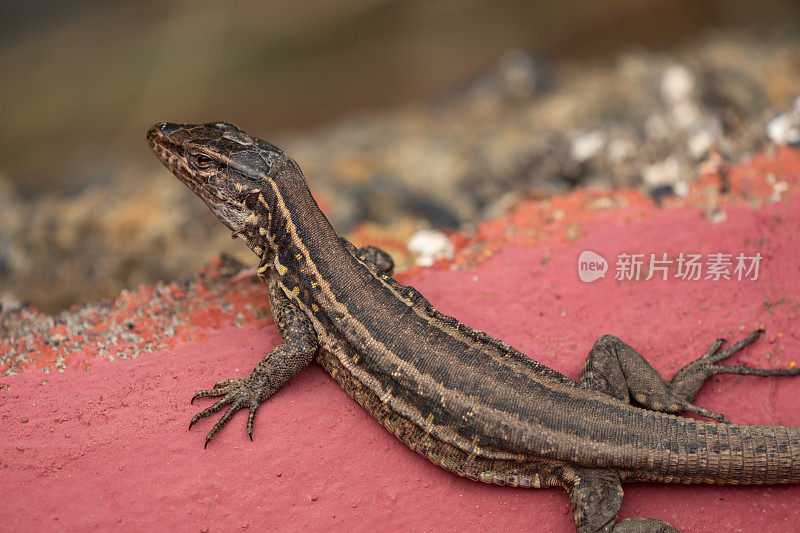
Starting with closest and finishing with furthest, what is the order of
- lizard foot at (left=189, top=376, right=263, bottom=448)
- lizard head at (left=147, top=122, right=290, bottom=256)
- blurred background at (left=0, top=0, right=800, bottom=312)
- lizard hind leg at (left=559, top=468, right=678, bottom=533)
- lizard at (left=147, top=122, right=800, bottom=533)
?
1. lizard hind leg at (left=559, top=468, right=678, bottom=533)
2. lizard at (left=147, top=122, right=800, bottom=533)
3. lizard foot at (left=189, top=376, right=263, bottom=448)
4. lizard head at (left=147, top=122, right=290, bottom=256)
5. blurred background at (left=0, top=0, right=800, bottom=312)

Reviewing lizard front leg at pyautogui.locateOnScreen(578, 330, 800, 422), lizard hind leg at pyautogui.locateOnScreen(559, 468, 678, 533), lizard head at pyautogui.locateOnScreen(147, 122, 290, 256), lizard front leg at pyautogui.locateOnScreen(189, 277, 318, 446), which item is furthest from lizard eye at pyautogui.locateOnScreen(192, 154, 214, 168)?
lizard hind leg at pyautogui.locateOnScreen(559, 468, 678, 533)

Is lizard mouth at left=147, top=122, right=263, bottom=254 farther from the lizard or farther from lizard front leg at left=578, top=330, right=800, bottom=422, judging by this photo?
lizard front leg at left=578, top=330, right=800, bottom=422

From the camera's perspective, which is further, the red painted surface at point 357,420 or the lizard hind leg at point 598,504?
the red painted surface at point 357,420

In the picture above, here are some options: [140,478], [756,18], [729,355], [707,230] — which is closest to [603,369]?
[729,355]

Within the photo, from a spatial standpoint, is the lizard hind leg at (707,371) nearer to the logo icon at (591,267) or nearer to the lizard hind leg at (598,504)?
the lizard hind leg at (598,504)

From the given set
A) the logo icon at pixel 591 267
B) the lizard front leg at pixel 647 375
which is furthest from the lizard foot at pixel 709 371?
the logo icon at pixel 591 267
